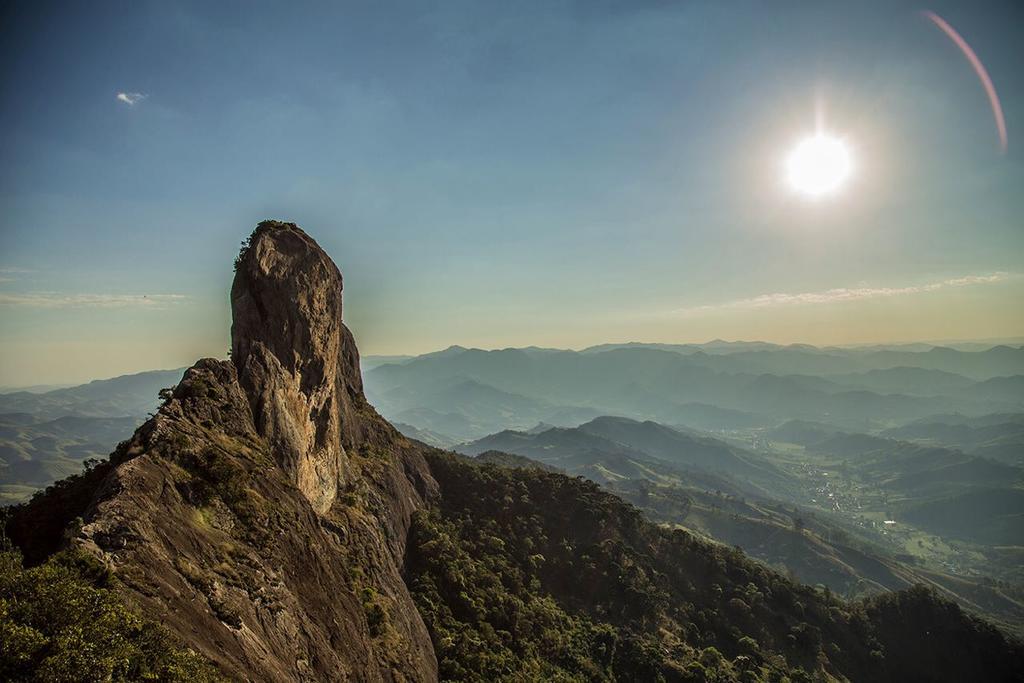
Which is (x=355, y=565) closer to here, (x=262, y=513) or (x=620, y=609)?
(x=262, y=513)

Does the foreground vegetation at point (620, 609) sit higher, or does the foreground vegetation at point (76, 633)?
the foreground vegetation at point (76, 633)

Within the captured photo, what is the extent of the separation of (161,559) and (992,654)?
13635 centimetres

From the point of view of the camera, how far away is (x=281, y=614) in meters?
22.3

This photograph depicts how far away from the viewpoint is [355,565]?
39.6m

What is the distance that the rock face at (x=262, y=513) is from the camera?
17.5 m

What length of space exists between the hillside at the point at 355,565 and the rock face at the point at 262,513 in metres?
0.14

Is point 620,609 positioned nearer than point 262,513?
No

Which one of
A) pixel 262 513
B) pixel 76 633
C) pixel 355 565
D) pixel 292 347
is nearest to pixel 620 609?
pixel 355 565

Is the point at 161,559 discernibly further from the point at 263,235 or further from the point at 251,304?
the point at 263,235

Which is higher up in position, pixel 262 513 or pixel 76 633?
pixel 76 633

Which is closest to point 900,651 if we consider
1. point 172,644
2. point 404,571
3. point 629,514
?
point 629,514

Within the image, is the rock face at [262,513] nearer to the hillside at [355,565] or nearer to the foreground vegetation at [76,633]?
the hillside at [355,565]

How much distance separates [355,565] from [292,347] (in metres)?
19.3

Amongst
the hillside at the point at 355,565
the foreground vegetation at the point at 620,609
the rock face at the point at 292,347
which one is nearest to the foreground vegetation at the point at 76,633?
the hillside at the point at 355,565
